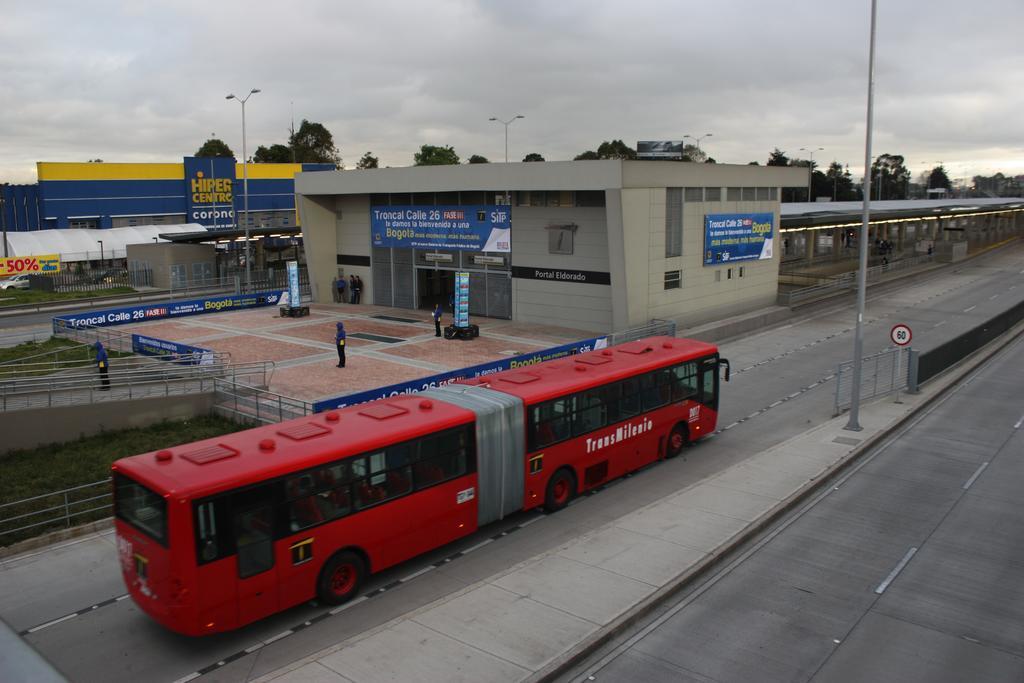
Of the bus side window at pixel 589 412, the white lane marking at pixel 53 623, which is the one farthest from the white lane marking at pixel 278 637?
the bus side window at pixel 589 412

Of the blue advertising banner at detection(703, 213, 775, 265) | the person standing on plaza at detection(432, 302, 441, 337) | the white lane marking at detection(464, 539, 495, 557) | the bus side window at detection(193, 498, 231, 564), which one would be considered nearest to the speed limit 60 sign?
the blue advertising banner at detection(703, 213, 775, 265)

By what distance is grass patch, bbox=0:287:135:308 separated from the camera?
4594cm

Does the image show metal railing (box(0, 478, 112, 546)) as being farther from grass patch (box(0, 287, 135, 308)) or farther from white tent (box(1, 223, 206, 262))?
white tent (box(1, 223, 206, 262))

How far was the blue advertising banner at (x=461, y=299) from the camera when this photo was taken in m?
33.4

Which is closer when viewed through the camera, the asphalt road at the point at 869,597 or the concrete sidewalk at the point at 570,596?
the concrete sidewalk at the point at 570,596

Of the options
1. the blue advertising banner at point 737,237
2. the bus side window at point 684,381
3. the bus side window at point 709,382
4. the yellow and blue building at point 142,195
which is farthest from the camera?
the yellow and blue building at point 142,195

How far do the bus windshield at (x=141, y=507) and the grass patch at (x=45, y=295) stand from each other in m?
40.1

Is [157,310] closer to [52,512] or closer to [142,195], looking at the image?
[52,512]

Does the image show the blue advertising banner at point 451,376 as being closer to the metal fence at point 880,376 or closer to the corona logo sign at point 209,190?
the metal fence at point 880,376

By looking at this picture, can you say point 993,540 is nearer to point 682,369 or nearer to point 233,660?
point 682,369

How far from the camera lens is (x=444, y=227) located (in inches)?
1592

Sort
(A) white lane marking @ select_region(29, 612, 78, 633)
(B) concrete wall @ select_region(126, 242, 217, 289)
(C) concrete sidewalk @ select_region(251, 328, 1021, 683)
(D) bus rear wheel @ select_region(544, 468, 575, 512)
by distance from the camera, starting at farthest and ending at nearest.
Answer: (B) concrete wall @ select_region(126, 242, 217, 289) < (D) bus rear wheel @ select_region(544, 468, 575, 512) < (A) white lane marking @ select_region(29, 612, 78, 633) < (C) concrete sidewalk @ select_region(251, 328, 1021, 683)

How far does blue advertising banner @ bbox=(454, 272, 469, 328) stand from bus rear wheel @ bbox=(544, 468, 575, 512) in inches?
711

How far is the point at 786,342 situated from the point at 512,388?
23.2 meters
